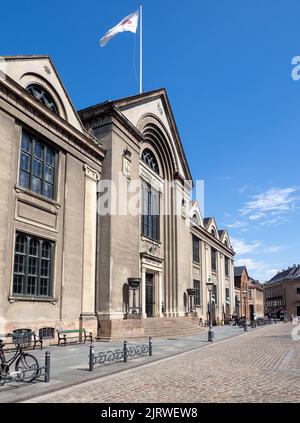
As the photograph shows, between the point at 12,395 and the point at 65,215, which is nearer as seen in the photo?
the point at 12,395

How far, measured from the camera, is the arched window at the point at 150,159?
33.4m

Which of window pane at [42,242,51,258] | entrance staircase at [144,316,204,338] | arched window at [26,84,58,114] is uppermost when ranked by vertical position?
arched window at [26,84,58,114]

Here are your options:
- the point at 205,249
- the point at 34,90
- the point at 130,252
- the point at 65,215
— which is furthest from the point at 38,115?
the point at 205,249

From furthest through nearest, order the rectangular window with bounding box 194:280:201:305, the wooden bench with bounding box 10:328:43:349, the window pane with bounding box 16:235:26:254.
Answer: the rectangular window with bounding box 194:280:201:305 → the window pane with bounding box 16:235:26:254 → the wooden bench with bounding box 10:328:43:349

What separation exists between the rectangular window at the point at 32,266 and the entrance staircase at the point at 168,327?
882 cm

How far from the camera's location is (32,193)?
19.3 meters

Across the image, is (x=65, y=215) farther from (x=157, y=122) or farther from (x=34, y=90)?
(x=157, y=122)

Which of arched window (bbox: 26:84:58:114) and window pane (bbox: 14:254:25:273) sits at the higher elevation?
arched window (bbox: 26:84:58:114)

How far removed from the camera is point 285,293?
116 meters

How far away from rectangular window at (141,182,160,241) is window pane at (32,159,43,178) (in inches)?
461

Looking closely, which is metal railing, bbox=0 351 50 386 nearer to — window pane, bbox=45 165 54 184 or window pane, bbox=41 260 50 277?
window pane, bbox=41 260 50 277

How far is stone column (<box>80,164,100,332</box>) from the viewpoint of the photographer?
22.6m

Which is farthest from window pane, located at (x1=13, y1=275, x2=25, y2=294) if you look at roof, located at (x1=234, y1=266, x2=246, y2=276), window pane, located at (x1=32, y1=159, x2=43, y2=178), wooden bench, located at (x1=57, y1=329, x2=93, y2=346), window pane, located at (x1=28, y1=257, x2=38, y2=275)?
roof, located at (x1=234, y1=266, x2=246, y2=276)
